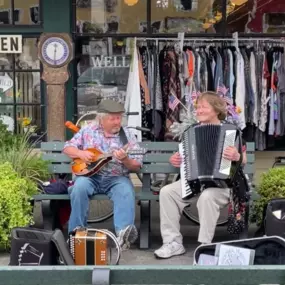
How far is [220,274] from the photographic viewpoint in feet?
6.23

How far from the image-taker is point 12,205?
4.24 meters

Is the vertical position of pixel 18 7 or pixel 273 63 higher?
pixel 18 7

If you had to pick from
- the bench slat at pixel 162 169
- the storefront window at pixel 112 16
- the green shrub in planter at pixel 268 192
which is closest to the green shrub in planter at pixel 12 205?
the bench slat at pixel 162 169

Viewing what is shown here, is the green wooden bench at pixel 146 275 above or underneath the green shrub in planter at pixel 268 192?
above

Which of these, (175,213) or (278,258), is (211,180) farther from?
(278,258)

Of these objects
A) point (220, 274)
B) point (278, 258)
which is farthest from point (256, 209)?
point (220, 274)

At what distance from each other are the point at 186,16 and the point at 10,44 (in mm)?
2010

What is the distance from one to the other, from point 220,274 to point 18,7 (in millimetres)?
5297

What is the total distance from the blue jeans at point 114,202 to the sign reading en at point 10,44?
8.58ft

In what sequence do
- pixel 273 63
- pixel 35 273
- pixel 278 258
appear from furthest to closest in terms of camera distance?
pixel 273 63 < pixel 278 258 < pixel 35 273

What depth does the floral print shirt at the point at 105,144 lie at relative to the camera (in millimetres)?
4531

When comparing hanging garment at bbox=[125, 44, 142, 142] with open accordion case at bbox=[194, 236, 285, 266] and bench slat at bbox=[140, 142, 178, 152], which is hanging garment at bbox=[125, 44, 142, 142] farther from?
open accordion case at bbox=[194, 236, 285, 266]

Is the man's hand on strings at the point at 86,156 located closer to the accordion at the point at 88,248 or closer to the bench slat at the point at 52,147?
the bench slat at the point at 52,147

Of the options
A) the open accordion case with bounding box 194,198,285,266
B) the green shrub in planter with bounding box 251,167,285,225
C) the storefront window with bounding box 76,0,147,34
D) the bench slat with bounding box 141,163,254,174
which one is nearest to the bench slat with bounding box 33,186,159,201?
the bench slat with bounding box 141,163,254,174
